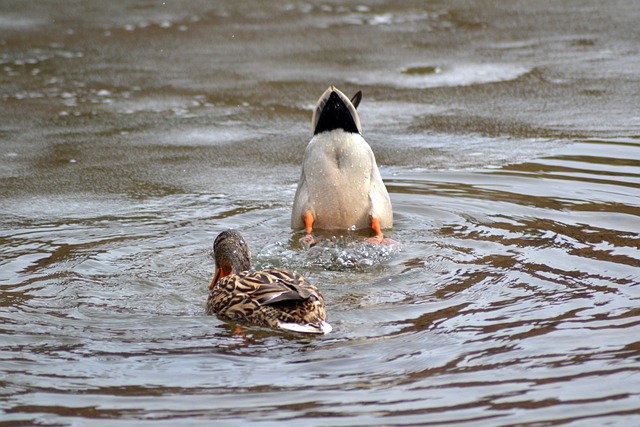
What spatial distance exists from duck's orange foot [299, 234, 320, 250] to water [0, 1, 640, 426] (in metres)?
0.09

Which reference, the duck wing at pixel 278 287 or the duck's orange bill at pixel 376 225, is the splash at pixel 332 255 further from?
the duck wing at pixel 278 287

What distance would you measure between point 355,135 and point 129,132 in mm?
3556

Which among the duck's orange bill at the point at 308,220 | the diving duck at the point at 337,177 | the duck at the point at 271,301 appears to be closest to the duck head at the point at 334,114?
the diving duck at the point at 337,177

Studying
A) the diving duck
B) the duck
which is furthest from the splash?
the duck

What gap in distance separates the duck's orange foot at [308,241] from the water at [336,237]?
9 cm

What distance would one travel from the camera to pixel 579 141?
33.1ft

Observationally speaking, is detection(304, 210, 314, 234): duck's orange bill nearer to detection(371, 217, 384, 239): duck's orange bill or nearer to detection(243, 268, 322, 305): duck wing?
detection(371, 217, 384, 239): duck's orange bill

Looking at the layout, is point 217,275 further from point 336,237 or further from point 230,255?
point 336,237

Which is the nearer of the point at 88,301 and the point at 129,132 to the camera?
the point at 88,301

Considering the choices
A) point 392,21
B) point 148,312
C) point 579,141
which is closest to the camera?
point 148,312

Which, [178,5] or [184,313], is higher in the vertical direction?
[178,5]

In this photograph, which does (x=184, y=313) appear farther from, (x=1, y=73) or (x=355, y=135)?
(x=1, y=73)

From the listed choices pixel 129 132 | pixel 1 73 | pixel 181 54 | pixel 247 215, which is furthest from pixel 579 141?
pixel 1 73

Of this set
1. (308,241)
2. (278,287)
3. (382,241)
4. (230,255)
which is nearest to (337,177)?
(308,241)
